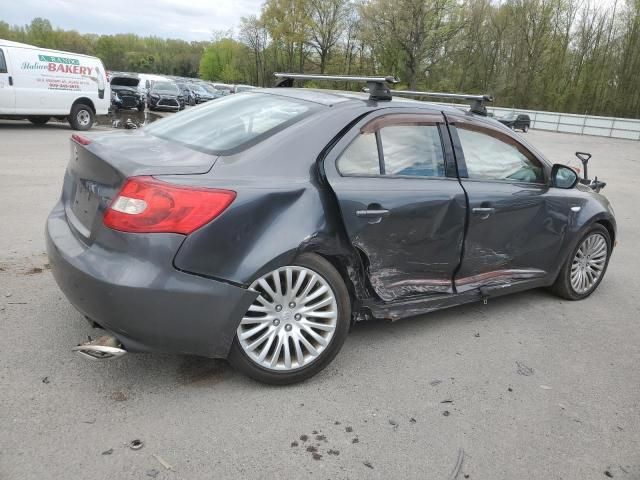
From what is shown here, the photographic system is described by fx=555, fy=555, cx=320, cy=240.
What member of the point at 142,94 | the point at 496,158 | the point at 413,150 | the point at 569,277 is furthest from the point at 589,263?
the point at 142,94

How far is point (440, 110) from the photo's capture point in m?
3.69

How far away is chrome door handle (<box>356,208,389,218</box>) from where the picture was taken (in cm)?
310

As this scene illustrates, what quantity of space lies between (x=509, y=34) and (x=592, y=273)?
54.5m

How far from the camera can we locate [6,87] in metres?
13.2

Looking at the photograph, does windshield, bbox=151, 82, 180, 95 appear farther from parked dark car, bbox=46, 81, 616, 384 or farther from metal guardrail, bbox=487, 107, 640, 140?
parked dark car, bbox=46, 81, 616, 384

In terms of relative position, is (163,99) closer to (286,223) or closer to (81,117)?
(81,117)

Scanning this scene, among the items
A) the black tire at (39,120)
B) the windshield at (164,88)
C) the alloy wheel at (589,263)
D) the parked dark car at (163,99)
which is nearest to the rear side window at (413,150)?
the alloy wheel at (589,263)

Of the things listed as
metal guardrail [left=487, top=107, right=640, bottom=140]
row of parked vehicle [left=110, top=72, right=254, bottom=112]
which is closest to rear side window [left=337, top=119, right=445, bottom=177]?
row of parked vehicle [left=110, top=72, right=254, bottom=112]

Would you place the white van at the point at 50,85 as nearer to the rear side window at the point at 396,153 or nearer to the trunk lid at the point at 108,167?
the trunk lid at the point at 108,167

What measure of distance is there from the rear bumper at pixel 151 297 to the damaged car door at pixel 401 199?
Answer: 33.1 inches

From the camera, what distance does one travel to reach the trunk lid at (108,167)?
2674 millimetres

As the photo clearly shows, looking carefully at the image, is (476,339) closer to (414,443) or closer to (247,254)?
(414,443)

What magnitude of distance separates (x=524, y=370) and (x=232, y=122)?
7.71 ft

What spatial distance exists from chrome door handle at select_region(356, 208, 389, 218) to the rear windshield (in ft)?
2.11
